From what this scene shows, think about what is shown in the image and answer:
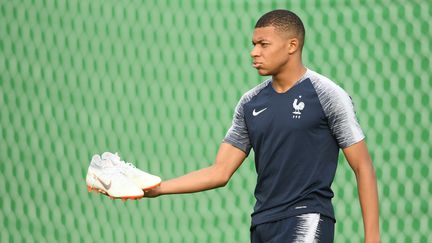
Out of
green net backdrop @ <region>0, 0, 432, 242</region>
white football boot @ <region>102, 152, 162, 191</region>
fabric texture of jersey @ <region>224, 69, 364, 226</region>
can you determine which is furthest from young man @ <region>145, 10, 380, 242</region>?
green net backdrop @ <region>0, 0, 432, 242</region>

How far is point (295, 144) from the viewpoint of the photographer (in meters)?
4.71

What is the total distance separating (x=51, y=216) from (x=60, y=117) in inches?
24.8

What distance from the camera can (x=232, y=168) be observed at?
507cm

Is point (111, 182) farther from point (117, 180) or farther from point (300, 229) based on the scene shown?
point (300, 229)

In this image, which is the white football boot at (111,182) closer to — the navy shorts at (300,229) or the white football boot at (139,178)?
the white football boot at (139,178)

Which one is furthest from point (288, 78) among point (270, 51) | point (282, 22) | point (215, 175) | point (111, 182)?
point (111, 182)

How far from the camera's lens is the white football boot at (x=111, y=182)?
4.60 metres

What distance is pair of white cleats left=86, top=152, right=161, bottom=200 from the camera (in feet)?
15.1

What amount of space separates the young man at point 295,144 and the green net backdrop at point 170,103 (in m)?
1.70

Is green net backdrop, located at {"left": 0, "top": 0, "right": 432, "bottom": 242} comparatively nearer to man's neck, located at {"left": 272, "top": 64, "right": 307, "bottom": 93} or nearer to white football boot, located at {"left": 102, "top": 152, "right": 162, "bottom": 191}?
man's neck, located at {"left": 272, "top": 64, "right": 307, "bottom": 93}

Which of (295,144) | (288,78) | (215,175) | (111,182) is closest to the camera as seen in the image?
(111,182)

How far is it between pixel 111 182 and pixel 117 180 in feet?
0.09

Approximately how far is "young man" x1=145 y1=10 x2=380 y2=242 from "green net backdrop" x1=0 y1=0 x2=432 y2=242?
5.58 feet

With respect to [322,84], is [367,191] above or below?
below
